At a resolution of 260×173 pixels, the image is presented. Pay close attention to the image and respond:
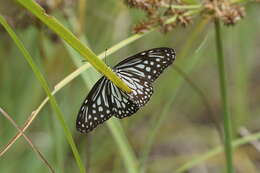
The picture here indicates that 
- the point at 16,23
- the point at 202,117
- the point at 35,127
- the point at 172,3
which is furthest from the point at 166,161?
the point at 172,3

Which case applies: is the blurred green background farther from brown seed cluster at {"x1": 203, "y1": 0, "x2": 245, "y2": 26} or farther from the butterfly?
brown seed cluster at {"x1": 203, "y1": 0, "x2": 245, "y2": 26}

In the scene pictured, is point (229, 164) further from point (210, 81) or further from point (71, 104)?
point (210, 81)

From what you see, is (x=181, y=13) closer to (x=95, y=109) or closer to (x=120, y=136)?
(x=95, y=109)

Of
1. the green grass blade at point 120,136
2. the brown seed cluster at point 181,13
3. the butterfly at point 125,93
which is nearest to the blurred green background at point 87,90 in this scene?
the green grass blade at point 120,136

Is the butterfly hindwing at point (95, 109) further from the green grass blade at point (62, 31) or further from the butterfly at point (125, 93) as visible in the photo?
the green grass blade at point (62, 31)

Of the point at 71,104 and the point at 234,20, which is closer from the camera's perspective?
the point at 234,20

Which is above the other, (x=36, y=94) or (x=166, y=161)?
(x=36, y=94)

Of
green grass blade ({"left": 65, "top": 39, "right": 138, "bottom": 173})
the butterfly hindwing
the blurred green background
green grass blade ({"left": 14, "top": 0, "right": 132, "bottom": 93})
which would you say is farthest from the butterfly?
the blurred green background

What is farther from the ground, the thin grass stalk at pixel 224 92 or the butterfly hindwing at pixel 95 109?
the butterfly hindwing at pixel 95 109
